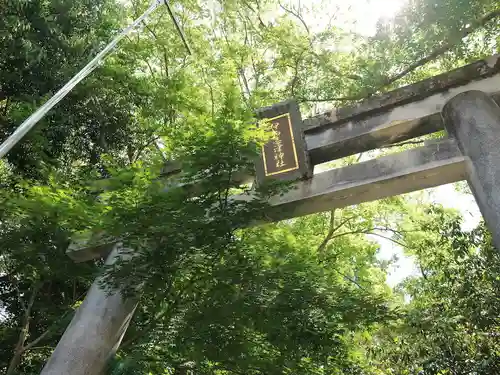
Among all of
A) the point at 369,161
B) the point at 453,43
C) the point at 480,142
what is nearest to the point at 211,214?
the point at 369,161

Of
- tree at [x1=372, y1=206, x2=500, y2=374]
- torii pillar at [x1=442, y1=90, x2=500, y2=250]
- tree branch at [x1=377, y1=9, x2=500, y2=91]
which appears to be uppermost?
tree branch at [x1=377, y1=9, x2=500, y2=91]

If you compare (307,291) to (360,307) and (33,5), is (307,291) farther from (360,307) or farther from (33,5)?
(33,5)

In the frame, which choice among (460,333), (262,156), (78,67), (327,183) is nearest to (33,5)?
(78,67)

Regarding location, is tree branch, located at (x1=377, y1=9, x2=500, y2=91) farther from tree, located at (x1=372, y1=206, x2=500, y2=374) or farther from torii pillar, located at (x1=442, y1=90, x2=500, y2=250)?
tree, located at (x1=372, y1=206, x2=500, y2=374)

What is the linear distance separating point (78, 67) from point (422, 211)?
31.0 ft

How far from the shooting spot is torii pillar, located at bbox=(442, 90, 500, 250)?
15.6 ft

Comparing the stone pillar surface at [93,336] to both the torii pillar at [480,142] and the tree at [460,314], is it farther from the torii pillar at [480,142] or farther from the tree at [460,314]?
the torii pillar at [480,142]

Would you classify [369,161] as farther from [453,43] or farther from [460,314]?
[453,43]

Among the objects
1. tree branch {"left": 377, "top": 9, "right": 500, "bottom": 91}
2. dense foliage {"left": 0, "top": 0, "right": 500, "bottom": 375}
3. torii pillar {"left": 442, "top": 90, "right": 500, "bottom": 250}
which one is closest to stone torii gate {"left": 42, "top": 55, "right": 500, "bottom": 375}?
torii pillar {"left": 442, "top": 90, "right": 500, "bottom": 250}

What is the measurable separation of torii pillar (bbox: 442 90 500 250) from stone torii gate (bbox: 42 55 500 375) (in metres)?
0.01

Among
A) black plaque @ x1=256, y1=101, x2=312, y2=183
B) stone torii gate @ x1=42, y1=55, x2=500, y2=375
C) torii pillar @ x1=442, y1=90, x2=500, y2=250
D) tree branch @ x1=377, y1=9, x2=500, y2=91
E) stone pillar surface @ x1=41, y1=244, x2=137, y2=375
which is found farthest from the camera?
tree branch @ x1=377, y1=9, x2=500, y2=91

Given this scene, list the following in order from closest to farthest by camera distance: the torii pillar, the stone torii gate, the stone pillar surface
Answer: the torii pillar, the stone torii gate, the stone pillar surface

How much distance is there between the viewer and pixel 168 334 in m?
5.34

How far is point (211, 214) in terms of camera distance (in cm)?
518
